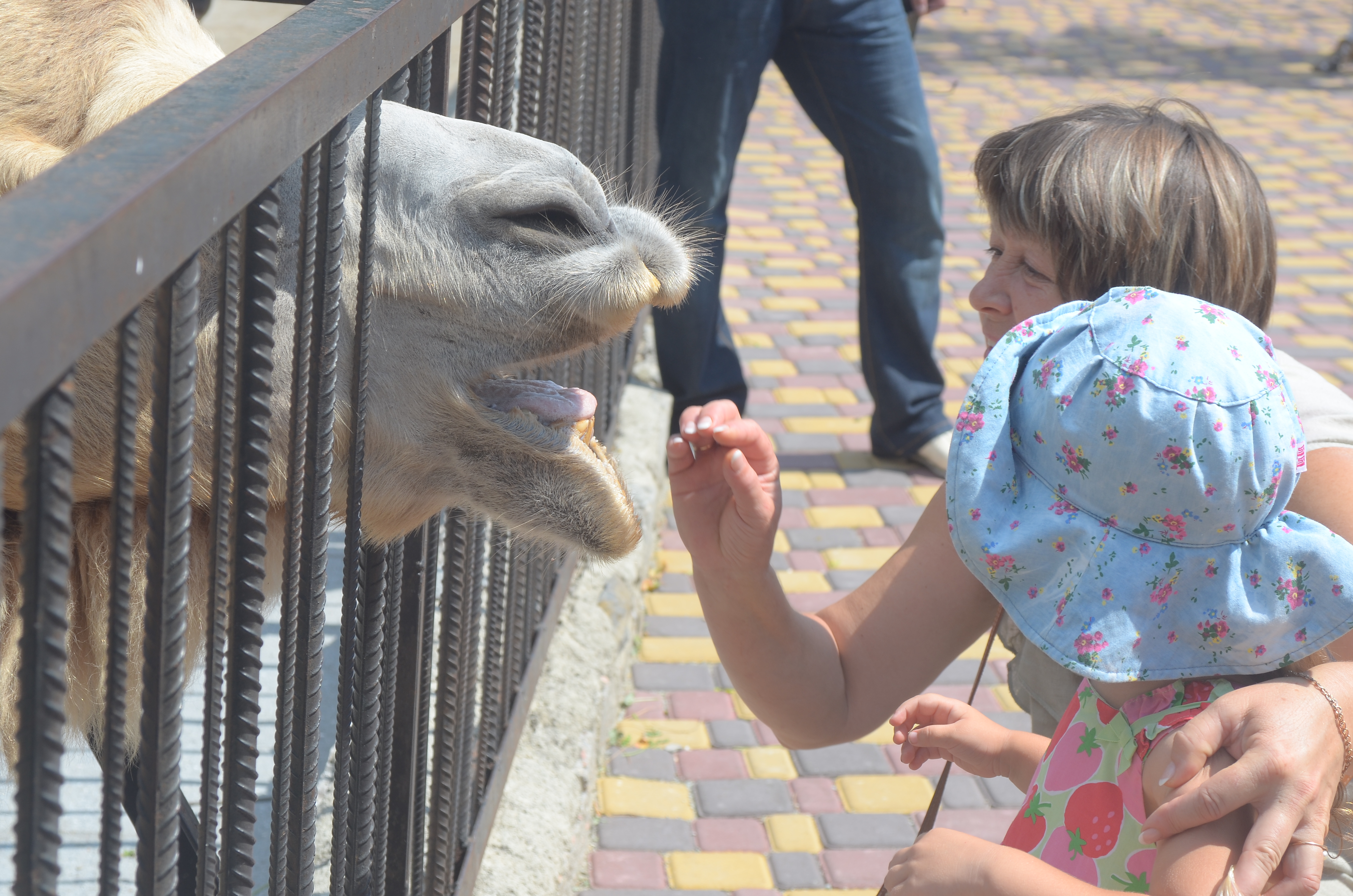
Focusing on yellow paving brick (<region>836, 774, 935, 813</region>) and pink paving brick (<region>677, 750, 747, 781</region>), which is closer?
yellow paving brick (<region>836, 774, 935, 813</region>)

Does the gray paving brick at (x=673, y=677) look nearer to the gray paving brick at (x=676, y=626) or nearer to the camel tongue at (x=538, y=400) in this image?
the gray paving brick at (x=676, y=626)

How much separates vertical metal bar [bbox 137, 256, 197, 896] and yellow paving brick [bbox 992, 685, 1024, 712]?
2810mm

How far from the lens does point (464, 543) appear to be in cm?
224

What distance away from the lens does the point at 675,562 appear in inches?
169

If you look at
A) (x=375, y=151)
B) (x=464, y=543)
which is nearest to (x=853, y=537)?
(x=464, y=543)

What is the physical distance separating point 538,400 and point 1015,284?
91cm

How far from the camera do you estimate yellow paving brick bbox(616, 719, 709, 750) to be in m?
3.42

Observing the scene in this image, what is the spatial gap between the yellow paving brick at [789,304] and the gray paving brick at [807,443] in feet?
4.14

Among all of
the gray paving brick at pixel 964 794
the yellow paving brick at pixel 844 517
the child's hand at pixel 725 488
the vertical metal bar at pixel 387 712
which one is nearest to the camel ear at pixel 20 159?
the vertical metal bar at pixel 387 712

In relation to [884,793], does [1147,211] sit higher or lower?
higher

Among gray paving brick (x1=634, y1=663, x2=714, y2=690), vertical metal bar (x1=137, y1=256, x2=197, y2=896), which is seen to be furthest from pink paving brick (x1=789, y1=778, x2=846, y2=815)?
vertical metal bar (x1=137, y1=256, x2=197, y2=896)

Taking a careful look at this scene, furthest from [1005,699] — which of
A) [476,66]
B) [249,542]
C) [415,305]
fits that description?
[249,542]

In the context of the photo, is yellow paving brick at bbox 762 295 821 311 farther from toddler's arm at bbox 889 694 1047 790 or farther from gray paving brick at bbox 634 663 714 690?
toddler's arm at bbox 889 694 1047 790

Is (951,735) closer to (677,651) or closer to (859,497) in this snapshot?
(677,651)
